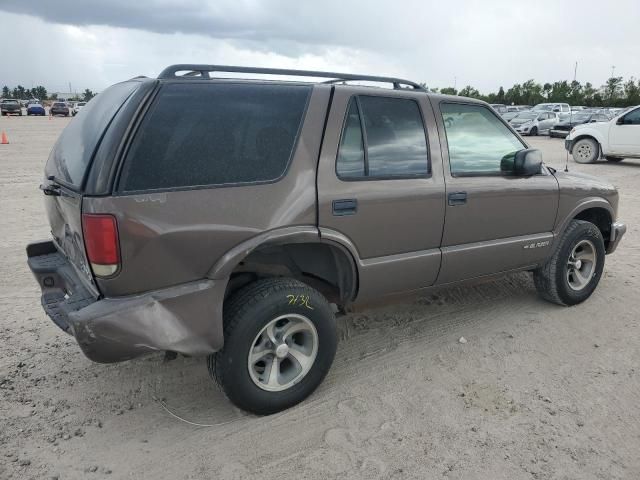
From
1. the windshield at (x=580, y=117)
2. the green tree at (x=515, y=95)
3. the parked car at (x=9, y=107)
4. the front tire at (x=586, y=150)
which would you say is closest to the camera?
the front tire at (x=586, y=150)

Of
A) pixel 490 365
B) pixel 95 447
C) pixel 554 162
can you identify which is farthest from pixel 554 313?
pixel 554 162

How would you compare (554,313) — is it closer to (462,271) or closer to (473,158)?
(462,271)

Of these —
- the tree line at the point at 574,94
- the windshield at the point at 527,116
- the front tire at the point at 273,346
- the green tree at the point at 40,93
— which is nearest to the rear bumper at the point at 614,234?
the front tire at the point at 273,346

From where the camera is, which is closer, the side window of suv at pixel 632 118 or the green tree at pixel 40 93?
the side window of suv at pixel 632 118

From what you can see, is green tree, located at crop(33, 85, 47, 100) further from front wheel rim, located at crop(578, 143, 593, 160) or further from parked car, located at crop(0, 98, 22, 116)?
front wheel rim, located at crop(578, 143, 593, 160)

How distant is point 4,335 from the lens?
389cm

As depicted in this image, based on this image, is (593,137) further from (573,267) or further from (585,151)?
(573,267)

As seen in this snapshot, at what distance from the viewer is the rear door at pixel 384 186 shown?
10.1 feet

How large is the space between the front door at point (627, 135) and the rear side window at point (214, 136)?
1377 cm

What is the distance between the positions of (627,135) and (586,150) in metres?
1.20

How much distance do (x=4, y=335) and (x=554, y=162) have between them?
587 inches

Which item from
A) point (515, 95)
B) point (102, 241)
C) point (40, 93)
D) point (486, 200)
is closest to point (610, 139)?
point (486, 200)

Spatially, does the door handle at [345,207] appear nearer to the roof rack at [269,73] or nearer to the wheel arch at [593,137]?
the roof rack at [269,73]

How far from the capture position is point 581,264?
15.4ft
